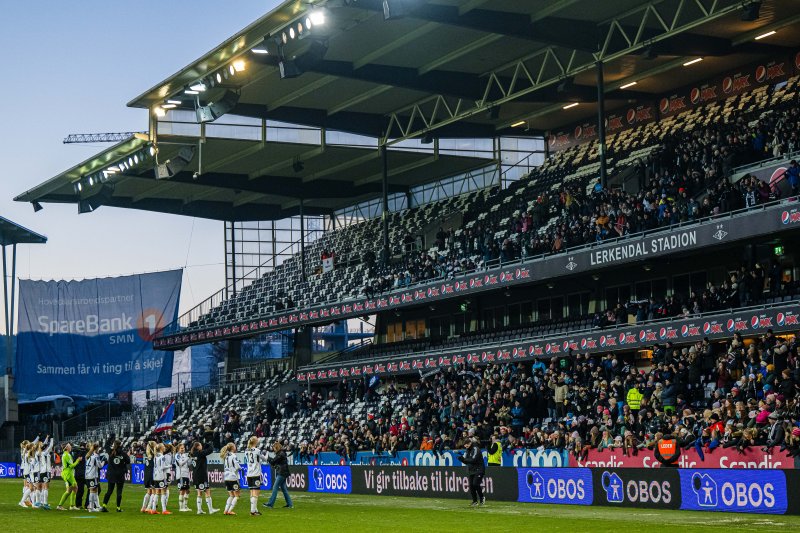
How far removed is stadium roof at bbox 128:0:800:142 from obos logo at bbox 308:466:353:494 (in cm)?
1343

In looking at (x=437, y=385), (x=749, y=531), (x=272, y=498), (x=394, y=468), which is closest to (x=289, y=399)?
(x=437, y=385)

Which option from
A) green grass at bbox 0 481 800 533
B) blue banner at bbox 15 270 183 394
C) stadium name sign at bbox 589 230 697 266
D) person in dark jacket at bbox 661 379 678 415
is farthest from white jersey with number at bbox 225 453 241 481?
blue banner at bbox 15 270 183 394

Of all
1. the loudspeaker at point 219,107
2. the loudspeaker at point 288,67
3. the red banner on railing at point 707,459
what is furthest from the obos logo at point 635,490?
the loudspeaker at point 219,107

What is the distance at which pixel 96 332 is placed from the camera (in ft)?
194

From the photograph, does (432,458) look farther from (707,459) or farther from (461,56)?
(461,56)

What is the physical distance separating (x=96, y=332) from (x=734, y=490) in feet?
139

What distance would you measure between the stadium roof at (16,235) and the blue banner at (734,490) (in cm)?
4422

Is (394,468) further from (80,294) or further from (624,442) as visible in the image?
(80,294)

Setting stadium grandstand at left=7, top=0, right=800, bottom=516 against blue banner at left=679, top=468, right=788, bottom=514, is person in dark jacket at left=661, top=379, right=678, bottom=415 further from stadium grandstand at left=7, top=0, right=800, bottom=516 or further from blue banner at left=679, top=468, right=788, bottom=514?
blue banner at left=679, top=468, right=788, bottom=514

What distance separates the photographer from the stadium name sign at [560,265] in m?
32.4

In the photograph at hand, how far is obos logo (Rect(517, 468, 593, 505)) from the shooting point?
27316 millimetres

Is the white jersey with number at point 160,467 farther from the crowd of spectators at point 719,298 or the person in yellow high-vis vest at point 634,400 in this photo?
the crowd of spectators at point 719,298

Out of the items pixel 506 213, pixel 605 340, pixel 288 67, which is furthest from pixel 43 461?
pixel 506 213

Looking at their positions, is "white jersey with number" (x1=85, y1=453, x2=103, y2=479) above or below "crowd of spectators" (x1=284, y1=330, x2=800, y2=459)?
below
